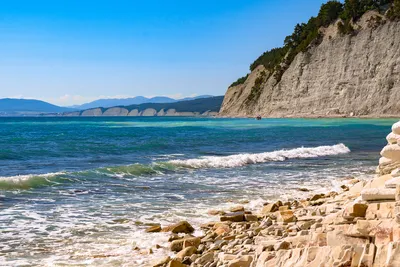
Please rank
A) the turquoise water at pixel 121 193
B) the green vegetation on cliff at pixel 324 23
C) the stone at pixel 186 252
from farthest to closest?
the green vegetation on cliff at pixel 324 23 < the turquoise water at pixel 121 193 < the stone at pixel 186 252

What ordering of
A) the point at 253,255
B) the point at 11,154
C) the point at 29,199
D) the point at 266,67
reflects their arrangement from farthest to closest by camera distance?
the point at 266,67 → the point at 11,154 → the point at 29,199 → the point at 253,255

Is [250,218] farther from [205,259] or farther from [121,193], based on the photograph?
[121,193]

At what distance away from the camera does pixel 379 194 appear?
7332 millimetres

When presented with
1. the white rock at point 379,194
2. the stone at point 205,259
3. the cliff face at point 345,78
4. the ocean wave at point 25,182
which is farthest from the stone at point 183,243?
the cliff face at point 345,78

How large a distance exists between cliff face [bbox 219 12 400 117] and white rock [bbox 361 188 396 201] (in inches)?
2820

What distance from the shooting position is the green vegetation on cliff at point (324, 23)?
8312 cm

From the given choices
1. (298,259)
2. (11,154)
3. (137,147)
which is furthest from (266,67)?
(298,259)

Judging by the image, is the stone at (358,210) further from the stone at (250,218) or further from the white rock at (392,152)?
the white rock at (392,152)

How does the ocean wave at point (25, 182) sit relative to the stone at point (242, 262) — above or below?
below

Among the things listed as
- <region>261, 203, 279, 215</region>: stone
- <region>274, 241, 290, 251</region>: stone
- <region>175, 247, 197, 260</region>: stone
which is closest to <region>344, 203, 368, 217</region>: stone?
<region>274, 241, 290, 251</region>: stone

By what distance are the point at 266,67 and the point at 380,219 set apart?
350ft

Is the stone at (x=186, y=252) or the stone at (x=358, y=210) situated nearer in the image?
the stone at (x=358, y=210)

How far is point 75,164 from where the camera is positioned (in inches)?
910

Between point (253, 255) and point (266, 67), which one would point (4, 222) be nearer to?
point (253, 255)
